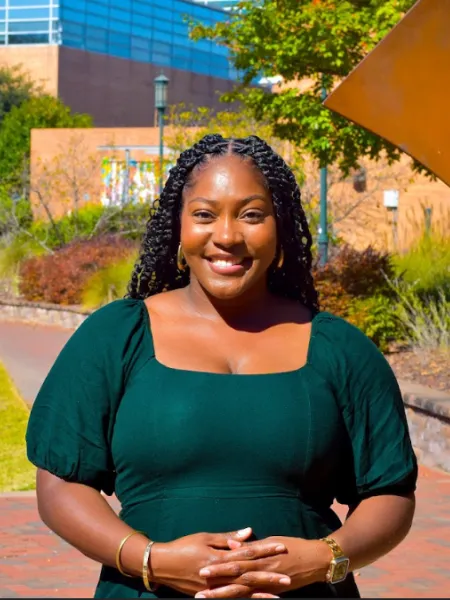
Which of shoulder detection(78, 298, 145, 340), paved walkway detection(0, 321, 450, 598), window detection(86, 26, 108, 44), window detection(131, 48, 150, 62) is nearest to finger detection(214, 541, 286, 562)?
shoulder detection(78, 298, 145, 340)

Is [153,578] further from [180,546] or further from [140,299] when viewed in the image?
[140,299]

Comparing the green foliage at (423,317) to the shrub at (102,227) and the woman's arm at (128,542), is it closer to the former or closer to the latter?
the woman's arm at (128,542)

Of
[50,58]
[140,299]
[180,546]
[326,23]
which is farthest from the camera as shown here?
[50,58]

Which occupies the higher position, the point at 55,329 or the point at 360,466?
the point at 360,466

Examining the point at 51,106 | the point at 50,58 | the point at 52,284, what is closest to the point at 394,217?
the point at 52,284

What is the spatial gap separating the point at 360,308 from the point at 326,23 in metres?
3.00

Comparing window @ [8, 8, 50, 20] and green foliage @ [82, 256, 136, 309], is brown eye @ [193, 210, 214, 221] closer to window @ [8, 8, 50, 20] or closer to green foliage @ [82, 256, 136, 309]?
green foliage @ [82, 256, 136, 309]

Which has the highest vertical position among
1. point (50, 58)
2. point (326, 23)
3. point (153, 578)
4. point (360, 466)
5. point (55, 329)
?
point (50, 58)

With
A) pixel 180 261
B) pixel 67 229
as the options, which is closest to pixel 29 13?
pixel 67 229

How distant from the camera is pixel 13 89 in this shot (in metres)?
61.6

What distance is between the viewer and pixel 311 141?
590 inches

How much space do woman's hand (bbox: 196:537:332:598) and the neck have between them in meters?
0.52

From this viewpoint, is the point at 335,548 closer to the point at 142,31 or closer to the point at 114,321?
the point at 114,321

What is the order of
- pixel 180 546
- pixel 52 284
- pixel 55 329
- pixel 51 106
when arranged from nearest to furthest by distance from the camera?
pixel 180 546 < pixel 55 329 < pixel 52 284 < pixel 51 106
